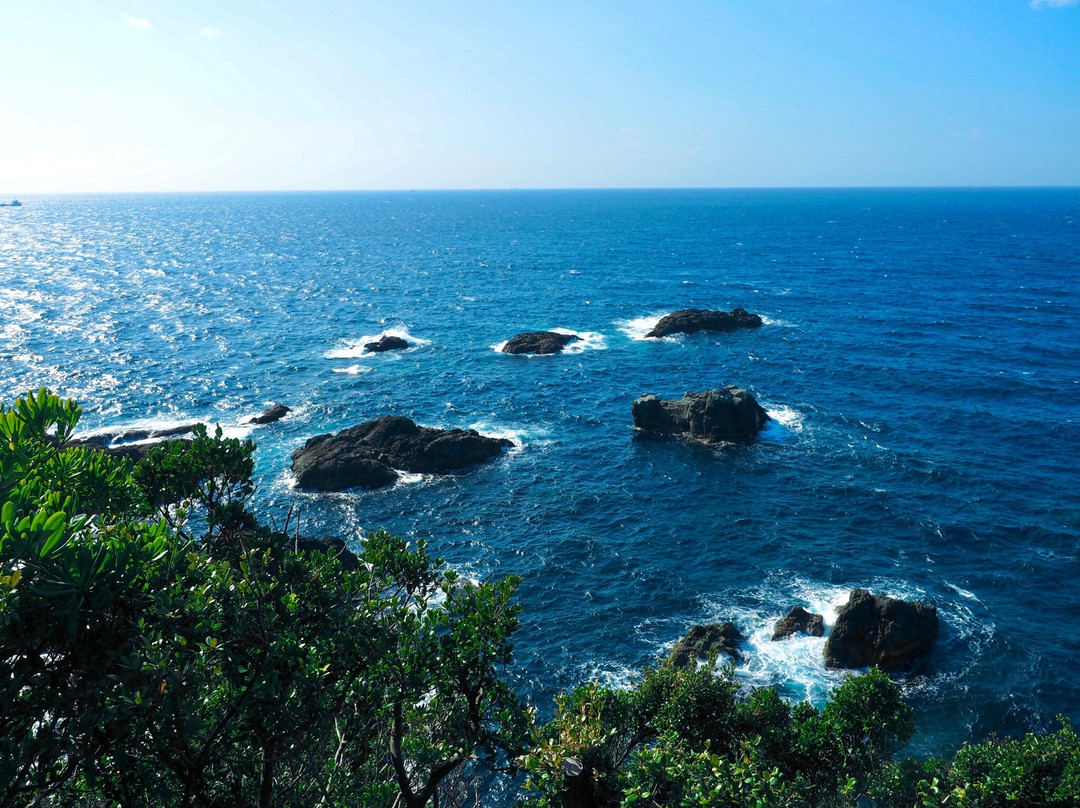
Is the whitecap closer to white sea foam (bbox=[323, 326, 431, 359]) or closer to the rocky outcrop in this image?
the rocky outcrop

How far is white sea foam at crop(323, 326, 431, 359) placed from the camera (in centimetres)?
10125

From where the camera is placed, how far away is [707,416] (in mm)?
72125

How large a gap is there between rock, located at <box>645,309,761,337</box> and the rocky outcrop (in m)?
52.3

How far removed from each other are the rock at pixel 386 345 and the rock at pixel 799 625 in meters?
75.2

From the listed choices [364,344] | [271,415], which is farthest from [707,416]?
[364,344]

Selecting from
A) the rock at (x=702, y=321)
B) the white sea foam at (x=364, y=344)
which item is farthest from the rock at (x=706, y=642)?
the rock at (x=702, y=321)

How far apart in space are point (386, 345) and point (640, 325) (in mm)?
45229

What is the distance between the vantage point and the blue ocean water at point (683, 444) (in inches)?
1764

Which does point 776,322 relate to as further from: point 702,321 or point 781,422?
point 781,422

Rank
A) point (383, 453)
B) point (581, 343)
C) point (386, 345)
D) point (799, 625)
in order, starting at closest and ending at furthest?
1. point (799, 625)
2. point (383, 453)
3. point (386, 345)
4. point (581, 343)

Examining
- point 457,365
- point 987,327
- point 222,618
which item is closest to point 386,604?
point 222,618

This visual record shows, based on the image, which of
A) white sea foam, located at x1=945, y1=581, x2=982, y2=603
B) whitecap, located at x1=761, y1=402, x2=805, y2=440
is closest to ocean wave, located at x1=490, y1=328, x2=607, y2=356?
whitecap, located at x1=761, y1=402, x2=805, y2=440

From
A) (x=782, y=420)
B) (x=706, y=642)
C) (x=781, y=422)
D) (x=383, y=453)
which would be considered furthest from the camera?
(x=782, y=420)

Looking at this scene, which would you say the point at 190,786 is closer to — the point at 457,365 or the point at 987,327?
the point at 457,365
